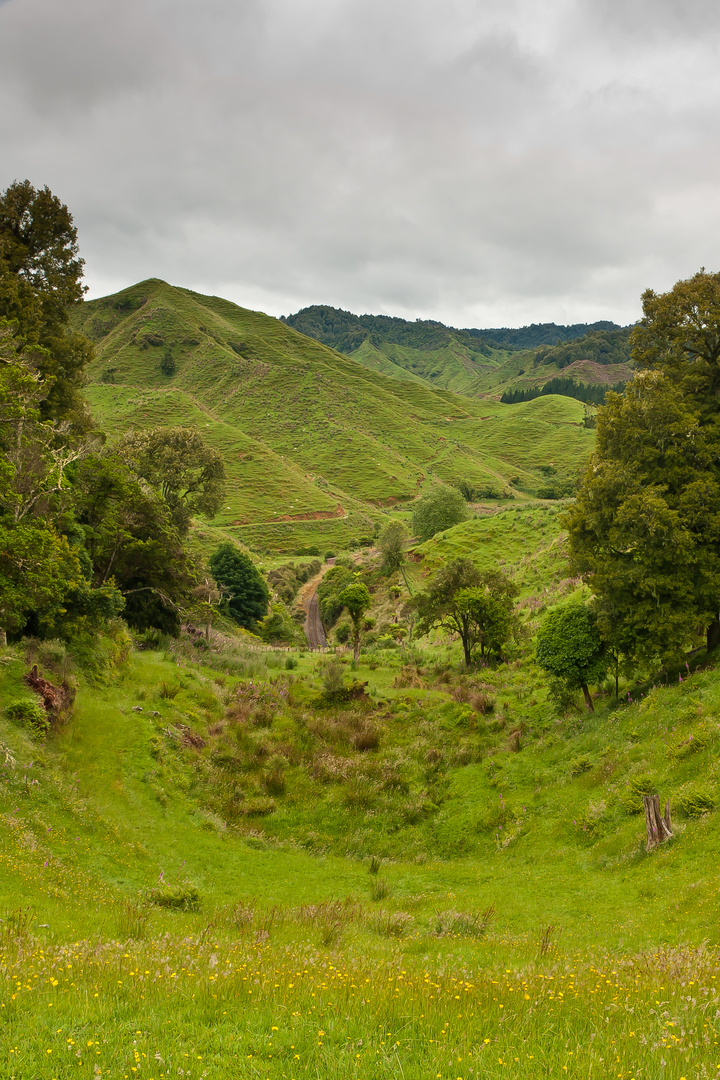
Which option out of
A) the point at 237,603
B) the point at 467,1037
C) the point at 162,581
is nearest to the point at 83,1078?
the point at 467,1037

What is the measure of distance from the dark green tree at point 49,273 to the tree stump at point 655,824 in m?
28.5

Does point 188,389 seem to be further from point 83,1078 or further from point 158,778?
point 83,1078

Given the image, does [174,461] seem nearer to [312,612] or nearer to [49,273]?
[49,273]

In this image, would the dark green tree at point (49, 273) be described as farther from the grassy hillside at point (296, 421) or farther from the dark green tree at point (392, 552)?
the grassy hillside at point (296, 421)

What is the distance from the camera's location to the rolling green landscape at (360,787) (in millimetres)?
4480

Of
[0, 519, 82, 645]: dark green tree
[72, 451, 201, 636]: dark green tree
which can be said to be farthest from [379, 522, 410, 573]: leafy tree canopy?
[0, 519, 82, 645]: dark green tree

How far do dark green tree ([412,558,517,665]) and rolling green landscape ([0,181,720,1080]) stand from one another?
0.18 m

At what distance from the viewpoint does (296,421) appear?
137125 millimetres

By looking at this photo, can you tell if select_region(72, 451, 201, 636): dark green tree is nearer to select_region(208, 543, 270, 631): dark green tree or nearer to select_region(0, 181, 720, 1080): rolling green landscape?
select_region(0, 181, 720, 1080): rolling green landscape

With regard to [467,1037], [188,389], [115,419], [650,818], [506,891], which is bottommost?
[506,891]

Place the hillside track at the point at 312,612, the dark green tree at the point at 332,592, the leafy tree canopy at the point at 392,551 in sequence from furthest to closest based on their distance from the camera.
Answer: the leafy tree canopy at the point at 392,551
the dark green tree at the point at 332,592
the hillside track at the point at 312,612

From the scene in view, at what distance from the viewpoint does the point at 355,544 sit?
281 ft

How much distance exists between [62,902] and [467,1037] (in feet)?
22.4

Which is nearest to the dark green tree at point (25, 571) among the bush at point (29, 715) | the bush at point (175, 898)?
the bush at point (29, 715)
